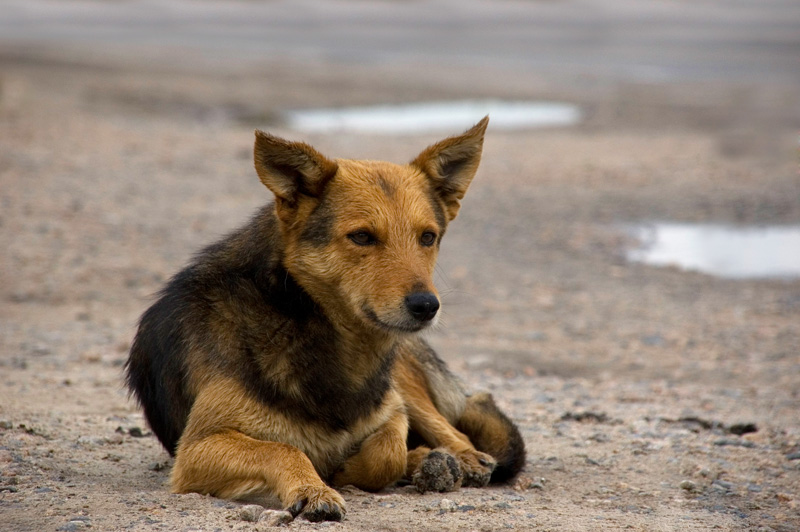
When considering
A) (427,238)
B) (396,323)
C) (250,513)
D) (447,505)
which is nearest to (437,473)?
(447,505)

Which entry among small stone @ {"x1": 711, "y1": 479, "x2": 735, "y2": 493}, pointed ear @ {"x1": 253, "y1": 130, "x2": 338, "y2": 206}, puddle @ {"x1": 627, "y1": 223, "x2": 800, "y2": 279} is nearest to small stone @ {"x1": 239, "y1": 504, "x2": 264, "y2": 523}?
pointed ear @ {"x1": 253, "y1": 130, "x2": 338, "y2": 206}

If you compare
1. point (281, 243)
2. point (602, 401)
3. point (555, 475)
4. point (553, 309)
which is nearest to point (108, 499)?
point (281, 243)

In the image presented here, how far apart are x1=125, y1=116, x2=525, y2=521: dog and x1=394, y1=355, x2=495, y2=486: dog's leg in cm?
2

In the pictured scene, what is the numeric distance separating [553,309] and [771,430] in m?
4.14

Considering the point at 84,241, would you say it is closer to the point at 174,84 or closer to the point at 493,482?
the point at 493,482

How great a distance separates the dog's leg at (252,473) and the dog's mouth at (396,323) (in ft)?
2.52

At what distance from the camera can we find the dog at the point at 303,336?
15.4 ft

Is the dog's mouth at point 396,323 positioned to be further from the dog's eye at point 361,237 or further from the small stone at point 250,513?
the small stone at point 250,513

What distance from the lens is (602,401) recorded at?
7684mm

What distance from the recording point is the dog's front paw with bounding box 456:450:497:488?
5312mm

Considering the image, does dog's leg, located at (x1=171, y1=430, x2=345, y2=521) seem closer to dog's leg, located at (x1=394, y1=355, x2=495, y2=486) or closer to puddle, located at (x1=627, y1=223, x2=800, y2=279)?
dog's leg, located at (x1=394, y1=355, x2=495, y2=486)

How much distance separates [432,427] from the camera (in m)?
5.68

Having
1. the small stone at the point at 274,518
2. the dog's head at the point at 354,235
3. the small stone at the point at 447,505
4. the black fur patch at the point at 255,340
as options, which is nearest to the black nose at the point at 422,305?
the dog's head at the point at 354,235

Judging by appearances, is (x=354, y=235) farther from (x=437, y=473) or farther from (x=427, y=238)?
(x=437, y=473)
